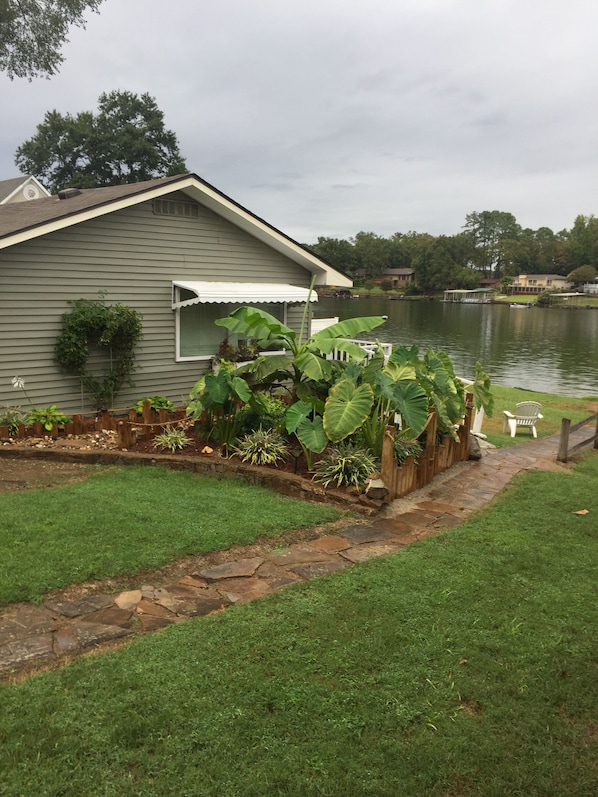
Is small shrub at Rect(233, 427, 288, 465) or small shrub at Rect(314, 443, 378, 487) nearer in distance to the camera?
small shrub at Rect(314, 443, 378, 487)

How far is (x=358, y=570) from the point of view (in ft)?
14.8

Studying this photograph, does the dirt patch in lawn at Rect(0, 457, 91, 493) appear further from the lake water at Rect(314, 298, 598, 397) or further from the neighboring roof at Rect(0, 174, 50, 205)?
the lake water at Rect(314, 298, 598, 397)

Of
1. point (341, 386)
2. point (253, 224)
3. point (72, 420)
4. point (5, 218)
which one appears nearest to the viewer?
point (341, 386)

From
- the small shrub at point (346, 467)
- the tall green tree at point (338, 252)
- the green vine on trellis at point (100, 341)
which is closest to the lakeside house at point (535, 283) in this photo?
the tall green tree at point (338, 252)

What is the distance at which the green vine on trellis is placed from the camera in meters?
9.56

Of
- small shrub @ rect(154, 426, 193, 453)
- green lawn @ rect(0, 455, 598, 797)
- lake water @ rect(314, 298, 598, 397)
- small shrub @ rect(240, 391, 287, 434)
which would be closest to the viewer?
green lawn @ rect(0, 455, 598, 797)

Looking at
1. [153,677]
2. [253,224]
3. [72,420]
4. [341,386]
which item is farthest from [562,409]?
[153,677]

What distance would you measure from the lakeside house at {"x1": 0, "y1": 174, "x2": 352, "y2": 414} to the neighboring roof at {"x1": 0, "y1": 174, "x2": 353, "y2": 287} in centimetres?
2

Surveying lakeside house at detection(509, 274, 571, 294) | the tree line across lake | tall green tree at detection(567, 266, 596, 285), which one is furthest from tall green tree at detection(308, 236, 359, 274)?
tall green tree at detection(567, 266, 596, 285)

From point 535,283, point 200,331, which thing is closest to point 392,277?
point 535,283

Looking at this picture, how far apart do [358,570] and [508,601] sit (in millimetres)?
1106

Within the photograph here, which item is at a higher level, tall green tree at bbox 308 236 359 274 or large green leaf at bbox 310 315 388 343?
tall green tree at bbox 308 236 359 274

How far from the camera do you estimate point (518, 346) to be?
39.5 meters

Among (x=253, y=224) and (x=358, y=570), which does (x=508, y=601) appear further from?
(x=253, y=224)
